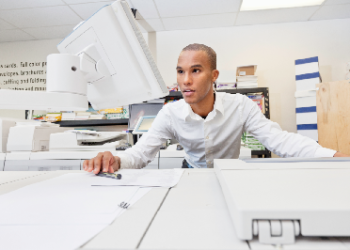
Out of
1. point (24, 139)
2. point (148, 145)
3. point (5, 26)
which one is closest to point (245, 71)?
point (148, 145)

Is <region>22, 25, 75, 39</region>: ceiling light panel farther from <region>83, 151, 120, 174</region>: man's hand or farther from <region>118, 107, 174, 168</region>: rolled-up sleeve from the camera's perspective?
<region>83, 151, 120, 174</region>: man's hand

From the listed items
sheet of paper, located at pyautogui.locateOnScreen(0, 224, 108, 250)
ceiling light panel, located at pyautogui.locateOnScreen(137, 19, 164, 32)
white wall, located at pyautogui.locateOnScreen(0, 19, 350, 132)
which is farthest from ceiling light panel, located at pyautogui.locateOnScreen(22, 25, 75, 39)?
sheet of paper, located at pyautogui.locateOnScreen(0, 224, 108, 250)

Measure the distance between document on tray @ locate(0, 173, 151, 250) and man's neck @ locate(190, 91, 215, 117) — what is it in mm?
794

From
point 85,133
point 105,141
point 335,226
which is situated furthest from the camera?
point 105,141

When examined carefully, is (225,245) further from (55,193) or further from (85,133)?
(85,133)

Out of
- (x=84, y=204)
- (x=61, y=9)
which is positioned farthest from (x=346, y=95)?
(x=61, y=9)

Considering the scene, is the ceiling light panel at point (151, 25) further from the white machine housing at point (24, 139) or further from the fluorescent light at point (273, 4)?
the white machine housing at point (24, 139)

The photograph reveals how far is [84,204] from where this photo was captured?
0.43 meters

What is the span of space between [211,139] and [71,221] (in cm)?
95

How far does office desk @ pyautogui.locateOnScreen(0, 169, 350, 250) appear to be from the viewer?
0.26 metres

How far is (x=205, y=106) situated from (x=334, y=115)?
1.60 m

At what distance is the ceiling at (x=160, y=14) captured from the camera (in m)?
2.28

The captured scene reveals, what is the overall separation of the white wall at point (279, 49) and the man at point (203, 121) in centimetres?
171

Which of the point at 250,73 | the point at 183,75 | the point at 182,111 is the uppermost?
the point at 250,73
